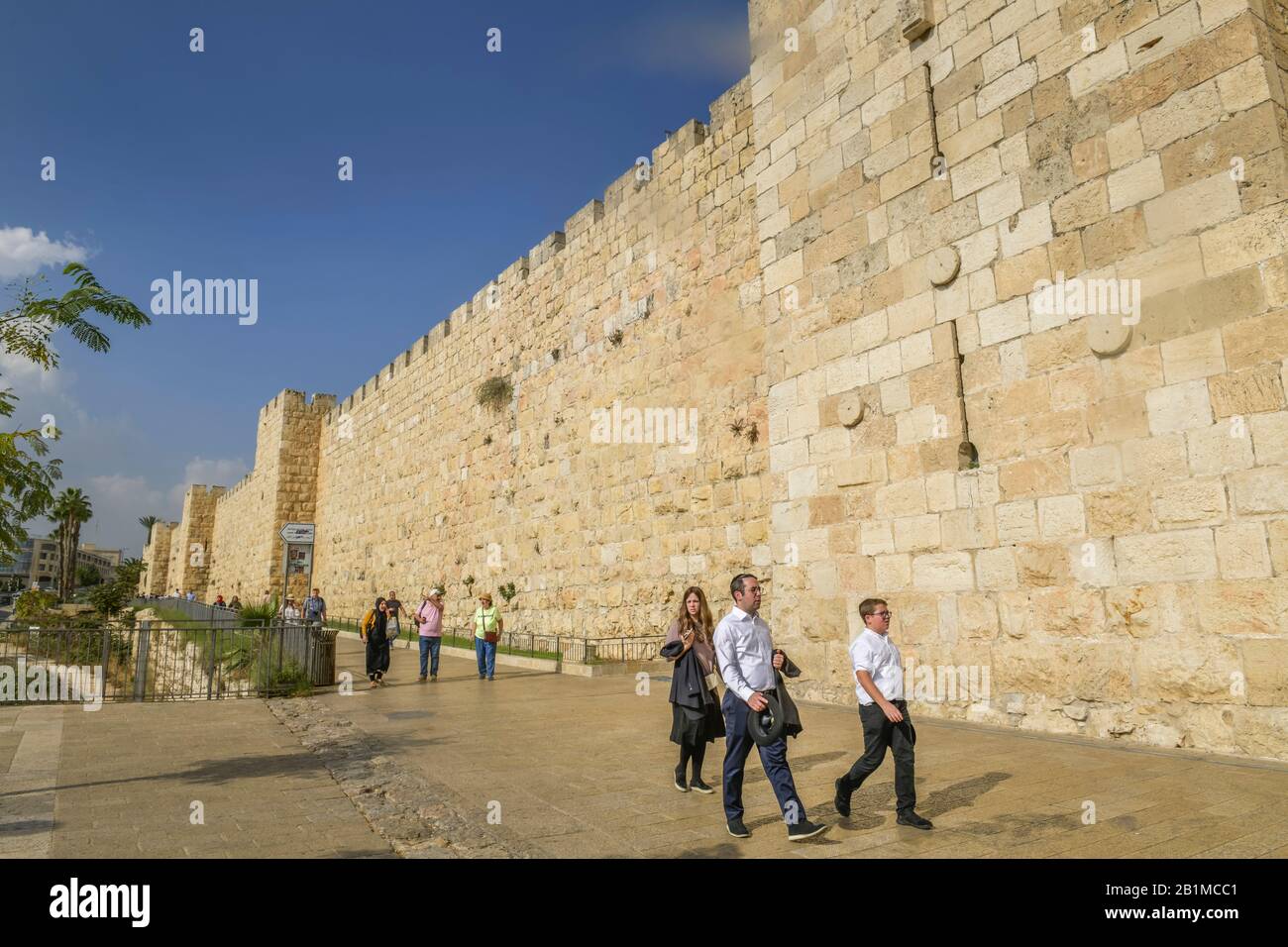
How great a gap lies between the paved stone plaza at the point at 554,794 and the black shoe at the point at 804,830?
6 cm

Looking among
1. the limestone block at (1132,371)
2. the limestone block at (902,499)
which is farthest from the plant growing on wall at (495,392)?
the limestone block at (1132,371)

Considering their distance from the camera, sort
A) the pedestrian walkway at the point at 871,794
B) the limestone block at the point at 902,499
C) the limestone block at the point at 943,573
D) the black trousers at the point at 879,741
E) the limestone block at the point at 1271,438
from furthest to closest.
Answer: the limestone block at the point at 902,499 → the limestone block at the point at 943,573 → the limestone block at the point at 1271,438 → the black trousers at the point at 879,741 → the pedestrian walkway at the point at 871,794

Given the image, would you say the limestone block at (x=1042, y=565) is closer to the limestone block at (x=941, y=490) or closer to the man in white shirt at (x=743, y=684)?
the limestone block at (x=941, y=490)

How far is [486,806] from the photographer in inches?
175

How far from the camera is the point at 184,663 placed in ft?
32.7

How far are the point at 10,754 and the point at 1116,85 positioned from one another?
10.2 m

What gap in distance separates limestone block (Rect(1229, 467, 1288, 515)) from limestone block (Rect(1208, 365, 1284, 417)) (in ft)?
1.37

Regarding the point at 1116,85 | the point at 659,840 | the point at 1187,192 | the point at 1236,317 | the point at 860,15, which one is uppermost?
the point at 860,15

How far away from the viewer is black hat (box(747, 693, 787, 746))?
12.8 feet

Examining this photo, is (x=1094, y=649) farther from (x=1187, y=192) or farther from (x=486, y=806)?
(x=486, y=806)

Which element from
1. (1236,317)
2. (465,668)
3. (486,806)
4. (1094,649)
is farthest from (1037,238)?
(465,668)

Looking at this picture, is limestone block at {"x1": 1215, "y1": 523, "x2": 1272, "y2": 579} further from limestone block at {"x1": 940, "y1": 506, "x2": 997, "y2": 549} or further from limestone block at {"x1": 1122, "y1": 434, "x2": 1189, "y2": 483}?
limestone block at {"x1": 940, "y1": 506, "x2": 997, "y2": 549}

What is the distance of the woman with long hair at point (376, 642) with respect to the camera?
1127cm

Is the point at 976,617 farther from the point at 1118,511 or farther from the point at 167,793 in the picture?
the point at 167,793
